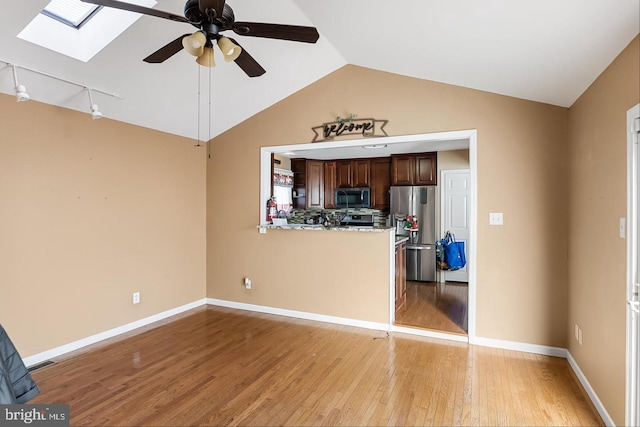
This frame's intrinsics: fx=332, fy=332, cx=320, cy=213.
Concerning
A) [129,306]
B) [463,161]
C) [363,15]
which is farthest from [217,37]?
[463,161]

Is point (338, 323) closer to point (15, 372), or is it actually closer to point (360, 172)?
point (15, 372)

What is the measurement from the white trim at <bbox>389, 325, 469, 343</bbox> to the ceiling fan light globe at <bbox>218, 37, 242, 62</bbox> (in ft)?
10.0

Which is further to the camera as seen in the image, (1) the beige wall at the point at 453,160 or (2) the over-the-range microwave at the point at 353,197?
(2) the over-the-range microwave at the point at 353,197

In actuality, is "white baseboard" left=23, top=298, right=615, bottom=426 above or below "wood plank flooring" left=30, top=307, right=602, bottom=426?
above

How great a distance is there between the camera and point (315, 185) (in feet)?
21.1

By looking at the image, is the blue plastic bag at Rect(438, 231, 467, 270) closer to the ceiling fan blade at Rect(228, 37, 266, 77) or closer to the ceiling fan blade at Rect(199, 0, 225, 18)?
the ceiling fan blade at Rect(228, 37, 266, 77)

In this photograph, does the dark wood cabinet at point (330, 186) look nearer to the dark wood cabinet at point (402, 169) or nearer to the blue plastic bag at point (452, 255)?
the dark wood cabinet at point (402, 169)

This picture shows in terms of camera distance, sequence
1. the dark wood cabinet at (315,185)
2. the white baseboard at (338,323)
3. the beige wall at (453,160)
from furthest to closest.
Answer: the dark wood cabinet at (315,185) < the beige wall at (453,160) < the white baseboard at (338,323)

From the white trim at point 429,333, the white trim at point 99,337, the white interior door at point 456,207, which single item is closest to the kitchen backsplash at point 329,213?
the white interior door at point 456,207

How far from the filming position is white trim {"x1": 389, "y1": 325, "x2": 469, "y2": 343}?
132 inches

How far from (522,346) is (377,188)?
3.55 metres

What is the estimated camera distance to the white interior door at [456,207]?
558 cm

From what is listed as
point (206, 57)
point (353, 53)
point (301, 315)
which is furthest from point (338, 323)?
point (206, 57)

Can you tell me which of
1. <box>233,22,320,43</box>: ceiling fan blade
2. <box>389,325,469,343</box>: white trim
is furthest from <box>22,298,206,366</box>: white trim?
<box>233,22,320,43</box>: ceiling fan blade
